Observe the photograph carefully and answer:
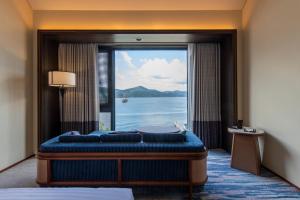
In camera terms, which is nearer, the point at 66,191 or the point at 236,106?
the point at 66,191

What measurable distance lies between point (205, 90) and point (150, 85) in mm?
1246

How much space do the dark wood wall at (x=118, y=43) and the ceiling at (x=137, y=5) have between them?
45 cm

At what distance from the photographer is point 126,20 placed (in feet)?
15.4

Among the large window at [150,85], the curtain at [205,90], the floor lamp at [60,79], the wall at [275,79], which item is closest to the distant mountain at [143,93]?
the large window at [150,85]

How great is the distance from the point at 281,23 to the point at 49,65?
4079 millimetres

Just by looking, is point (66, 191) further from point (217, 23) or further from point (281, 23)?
point (217, 23)

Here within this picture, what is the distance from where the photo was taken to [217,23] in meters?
4.71

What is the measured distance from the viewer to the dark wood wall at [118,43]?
4594mm

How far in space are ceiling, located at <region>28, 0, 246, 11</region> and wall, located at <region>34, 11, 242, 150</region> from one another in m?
0.08

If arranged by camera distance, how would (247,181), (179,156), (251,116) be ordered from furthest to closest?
(251,116)
(247,181)
(179,156)

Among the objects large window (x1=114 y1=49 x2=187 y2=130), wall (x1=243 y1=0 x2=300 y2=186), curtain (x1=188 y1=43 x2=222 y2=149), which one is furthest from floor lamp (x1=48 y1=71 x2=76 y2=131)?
wall (x1=243 y1=0 x2=300 y2=186)

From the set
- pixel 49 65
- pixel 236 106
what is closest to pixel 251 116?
pixel 236 106

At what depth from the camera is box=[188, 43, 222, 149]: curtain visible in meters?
5.24

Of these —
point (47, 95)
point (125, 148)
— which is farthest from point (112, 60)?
point (125, 148)
